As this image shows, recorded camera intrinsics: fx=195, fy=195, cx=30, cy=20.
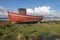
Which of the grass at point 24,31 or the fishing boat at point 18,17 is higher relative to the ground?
the fishing boat at point 18,17

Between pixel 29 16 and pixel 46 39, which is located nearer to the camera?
→ pixel 46 39

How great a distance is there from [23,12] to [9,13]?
2.03 metres

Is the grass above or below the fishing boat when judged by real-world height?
below

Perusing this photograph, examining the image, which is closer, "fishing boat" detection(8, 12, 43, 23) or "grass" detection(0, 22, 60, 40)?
"grass" detection(0, 22, 60, 40)

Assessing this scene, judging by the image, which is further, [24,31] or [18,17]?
[18,17]

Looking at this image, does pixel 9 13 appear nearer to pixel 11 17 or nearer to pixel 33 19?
pixel 11 17

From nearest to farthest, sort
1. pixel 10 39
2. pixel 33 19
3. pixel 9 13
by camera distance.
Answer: pixel 10 39
pixel 9 13
pixel 33 19

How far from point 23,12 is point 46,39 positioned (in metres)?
11.9

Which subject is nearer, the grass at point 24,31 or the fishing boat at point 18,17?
the grass at point 24,31

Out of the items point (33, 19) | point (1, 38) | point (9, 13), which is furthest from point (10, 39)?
point (33, 19)

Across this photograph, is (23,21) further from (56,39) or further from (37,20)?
(56,39)

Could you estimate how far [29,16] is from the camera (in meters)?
28.6

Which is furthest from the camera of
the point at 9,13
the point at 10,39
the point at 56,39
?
the point at 9,13

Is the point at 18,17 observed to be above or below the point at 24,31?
above
